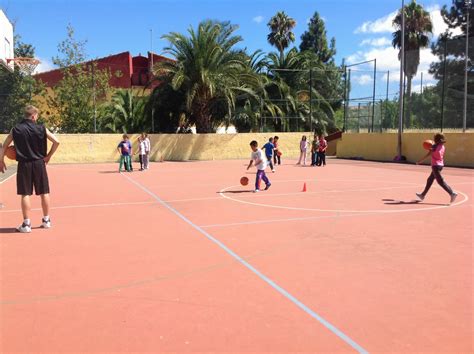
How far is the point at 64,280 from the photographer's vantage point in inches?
198

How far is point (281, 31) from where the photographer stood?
174 feet

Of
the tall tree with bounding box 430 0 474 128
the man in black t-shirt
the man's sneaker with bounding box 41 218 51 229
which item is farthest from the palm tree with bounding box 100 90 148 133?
the man in black t-shirt

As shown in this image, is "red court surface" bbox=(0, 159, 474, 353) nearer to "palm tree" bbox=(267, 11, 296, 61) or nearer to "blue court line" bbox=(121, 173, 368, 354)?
"blue court line" bbox=(121, 173, 368, 354)

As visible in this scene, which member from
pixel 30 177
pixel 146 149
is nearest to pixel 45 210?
pixel 30 177

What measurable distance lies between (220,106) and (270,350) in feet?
88.8

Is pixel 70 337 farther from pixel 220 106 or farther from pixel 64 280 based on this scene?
pixel 220 106

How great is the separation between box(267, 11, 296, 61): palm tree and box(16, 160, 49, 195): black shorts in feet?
158

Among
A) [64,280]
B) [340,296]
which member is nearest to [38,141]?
[64,280]

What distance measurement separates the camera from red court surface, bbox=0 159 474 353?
3.66 meters

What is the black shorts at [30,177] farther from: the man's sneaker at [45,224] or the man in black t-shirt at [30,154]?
the man's sneaker at [45,224]

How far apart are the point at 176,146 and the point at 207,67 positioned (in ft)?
17.1

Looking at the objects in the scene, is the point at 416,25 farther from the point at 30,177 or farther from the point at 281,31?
the point at 30,177

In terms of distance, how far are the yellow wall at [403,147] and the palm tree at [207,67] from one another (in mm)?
7237

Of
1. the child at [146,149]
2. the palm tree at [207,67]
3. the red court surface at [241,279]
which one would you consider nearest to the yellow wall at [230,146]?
the palm tree at [207,67]
